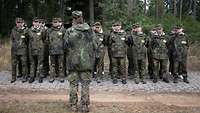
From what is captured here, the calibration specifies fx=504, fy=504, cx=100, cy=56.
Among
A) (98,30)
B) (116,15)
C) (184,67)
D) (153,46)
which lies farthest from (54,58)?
(116,15)

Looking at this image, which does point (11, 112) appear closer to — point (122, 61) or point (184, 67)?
point (122, 61)

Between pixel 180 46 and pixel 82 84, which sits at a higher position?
pixel 180 46

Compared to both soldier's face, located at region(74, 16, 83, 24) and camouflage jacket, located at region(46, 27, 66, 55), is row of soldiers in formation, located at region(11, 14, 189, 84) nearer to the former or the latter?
camouflage jacket, located at region(46, 27, 66, 55)

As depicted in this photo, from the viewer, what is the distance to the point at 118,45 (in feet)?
55.1

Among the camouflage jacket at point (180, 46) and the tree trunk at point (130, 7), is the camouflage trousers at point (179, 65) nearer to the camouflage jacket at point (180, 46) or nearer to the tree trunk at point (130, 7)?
the camouflage jacket at point (180, 46)

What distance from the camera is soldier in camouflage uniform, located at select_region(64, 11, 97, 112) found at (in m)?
12.1

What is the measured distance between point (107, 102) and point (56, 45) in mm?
4035

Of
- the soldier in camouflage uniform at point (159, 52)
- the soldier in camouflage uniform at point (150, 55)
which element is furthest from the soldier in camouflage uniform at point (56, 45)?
the soldier in camouflage uniform at point (159, 52)

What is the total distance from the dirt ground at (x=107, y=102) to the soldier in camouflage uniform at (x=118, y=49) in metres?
1.95

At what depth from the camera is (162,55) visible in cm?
1703

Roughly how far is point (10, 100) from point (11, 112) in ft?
5.09

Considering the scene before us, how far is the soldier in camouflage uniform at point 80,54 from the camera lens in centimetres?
1209

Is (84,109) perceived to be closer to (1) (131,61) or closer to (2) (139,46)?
(2) (139,46)

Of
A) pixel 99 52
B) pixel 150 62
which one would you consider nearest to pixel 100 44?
pixel 99 52
